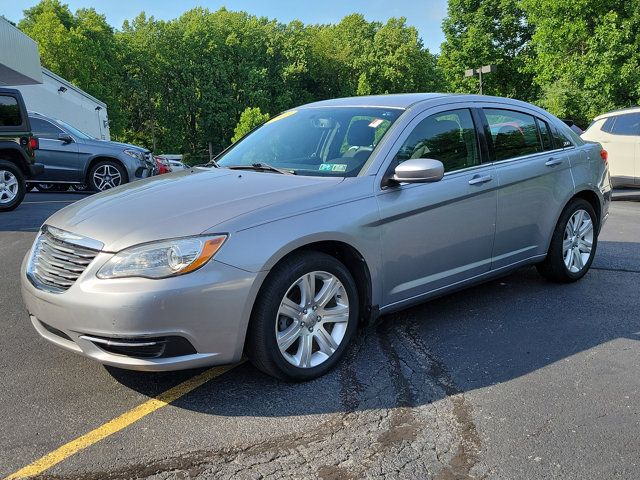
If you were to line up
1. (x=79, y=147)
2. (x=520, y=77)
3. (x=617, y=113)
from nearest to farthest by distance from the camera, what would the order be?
(x=617, y=113)
(x=79, y=147)
(x=520, y=77)

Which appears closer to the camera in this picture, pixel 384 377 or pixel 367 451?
pixel 367 451

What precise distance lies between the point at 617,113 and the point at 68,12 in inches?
2172

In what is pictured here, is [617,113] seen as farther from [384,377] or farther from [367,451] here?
[367,451]

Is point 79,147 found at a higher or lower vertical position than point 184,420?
higher

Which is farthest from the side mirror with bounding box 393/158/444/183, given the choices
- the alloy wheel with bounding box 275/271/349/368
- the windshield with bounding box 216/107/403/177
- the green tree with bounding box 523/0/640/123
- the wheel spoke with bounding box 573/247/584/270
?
the green tree with bounding box 523/0/640/123

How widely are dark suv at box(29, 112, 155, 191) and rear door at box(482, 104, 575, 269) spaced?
996 cm

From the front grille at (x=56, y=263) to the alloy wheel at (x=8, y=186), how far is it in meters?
7.60

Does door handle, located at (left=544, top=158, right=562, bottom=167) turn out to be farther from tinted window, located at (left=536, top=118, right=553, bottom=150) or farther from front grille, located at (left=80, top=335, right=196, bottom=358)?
front grille, located at (left=80, top=335, right=196, bottom=358)

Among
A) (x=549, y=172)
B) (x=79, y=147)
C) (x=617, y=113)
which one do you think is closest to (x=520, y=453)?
(x=549, y=172)

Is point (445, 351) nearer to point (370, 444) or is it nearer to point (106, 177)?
point (370, 444)

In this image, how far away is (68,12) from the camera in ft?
182

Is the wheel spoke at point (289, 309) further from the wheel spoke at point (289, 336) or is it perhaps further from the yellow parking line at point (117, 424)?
the yellow parking line at point (117, 424)

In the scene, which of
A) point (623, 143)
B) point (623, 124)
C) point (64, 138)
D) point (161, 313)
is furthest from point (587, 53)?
point (161, 313)

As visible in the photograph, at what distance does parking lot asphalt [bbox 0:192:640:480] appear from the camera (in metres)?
2.74
